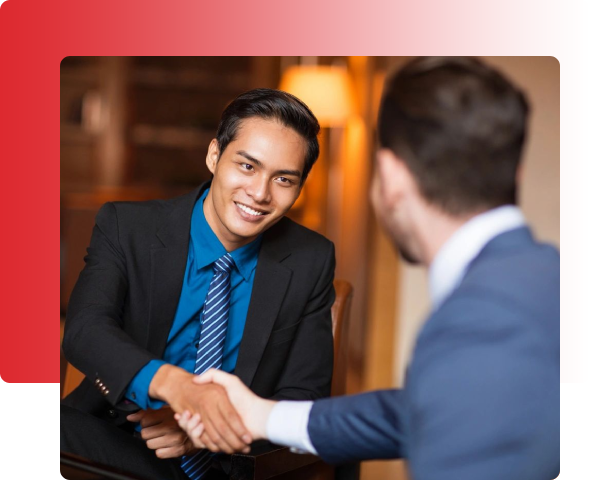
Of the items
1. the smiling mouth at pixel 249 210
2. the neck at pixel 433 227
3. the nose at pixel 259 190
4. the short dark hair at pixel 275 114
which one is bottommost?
the neck at pixel 433 227

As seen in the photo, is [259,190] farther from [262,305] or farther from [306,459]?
[306,459]

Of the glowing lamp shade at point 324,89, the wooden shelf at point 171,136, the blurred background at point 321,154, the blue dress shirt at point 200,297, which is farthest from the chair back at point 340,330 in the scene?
the wooden shelf at point 171,136

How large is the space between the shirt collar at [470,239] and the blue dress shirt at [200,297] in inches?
32.8

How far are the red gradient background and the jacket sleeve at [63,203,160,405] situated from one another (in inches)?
13.6

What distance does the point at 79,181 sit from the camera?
20.9ft

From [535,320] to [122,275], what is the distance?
108cm

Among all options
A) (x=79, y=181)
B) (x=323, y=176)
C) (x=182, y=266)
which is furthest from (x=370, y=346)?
(x=79, y=181)

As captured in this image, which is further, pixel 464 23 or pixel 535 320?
pixel 464 23

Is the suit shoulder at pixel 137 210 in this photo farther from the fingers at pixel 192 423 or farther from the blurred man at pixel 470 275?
the blurred man at pixel 470 275

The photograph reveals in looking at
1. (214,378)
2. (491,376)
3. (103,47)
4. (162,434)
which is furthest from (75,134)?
(491,376)

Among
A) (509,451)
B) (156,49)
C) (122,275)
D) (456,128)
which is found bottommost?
(509,451)

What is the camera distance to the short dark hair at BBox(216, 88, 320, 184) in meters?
1.73

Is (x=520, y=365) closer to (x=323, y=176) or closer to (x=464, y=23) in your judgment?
(x=464, y=23)

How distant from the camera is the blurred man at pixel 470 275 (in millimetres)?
925
